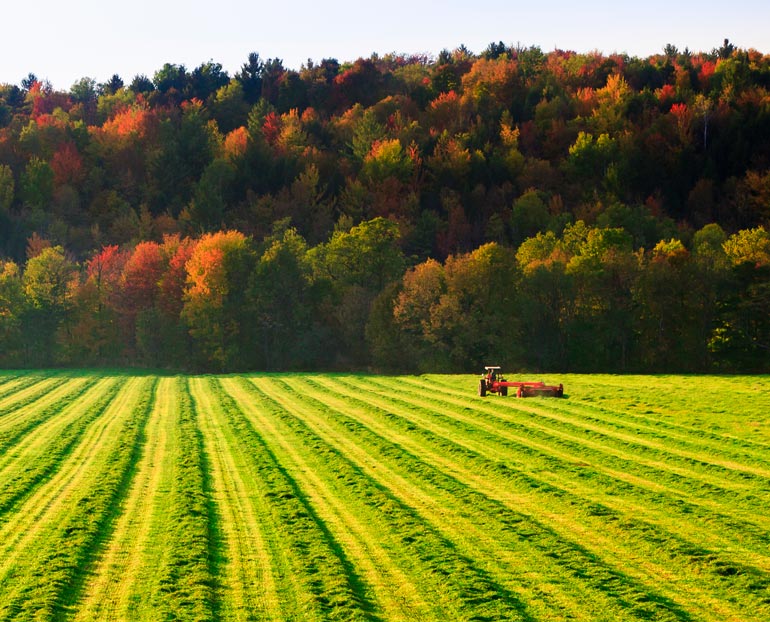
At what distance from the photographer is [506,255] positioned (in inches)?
2869

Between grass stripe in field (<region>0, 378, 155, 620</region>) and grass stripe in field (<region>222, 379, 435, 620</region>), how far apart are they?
431 centimetres

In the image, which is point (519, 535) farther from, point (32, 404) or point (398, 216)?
point (398, 216)

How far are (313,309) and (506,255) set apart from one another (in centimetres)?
1817

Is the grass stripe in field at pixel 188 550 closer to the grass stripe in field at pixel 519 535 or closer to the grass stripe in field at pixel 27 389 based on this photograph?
the grass stripe in field at pixel 519 535

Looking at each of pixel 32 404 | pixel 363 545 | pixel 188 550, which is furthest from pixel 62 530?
pixel 32 404

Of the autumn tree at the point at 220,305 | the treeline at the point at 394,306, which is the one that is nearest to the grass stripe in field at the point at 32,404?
the autumn tree at the point at 220,305

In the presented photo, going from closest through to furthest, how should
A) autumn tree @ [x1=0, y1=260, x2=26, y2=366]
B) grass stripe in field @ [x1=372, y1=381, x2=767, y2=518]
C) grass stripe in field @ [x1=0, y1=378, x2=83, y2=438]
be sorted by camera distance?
grass stripe in field @ [x1=372, y1=381, x2=767, y2=518]
grass stripe in field @ [x1=0, y1=378, x2=83, y2=438]
autumn tree @ [x1=0, y1=260, x2=26, y2=366]

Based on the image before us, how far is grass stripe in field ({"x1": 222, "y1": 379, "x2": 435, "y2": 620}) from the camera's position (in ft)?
45.1

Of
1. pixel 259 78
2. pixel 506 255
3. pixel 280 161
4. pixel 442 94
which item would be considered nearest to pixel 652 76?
pixel 442 94

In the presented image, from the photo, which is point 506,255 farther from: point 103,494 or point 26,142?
point 26,142

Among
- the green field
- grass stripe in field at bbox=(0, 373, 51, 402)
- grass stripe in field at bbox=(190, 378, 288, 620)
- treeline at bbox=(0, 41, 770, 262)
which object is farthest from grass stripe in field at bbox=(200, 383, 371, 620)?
treeline at bbox=(0, 41, 770, 262)

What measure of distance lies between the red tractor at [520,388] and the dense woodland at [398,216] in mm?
27190

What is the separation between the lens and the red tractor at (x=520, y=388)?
38.8 metres

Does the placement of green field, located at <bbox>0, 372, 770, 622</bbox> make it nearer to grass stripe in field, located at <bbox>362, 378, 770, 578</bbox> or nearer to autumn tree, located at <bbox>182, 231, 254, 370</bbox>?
grass stripe in field, located at <bbox>362, 378, 770, 578</bbox>
